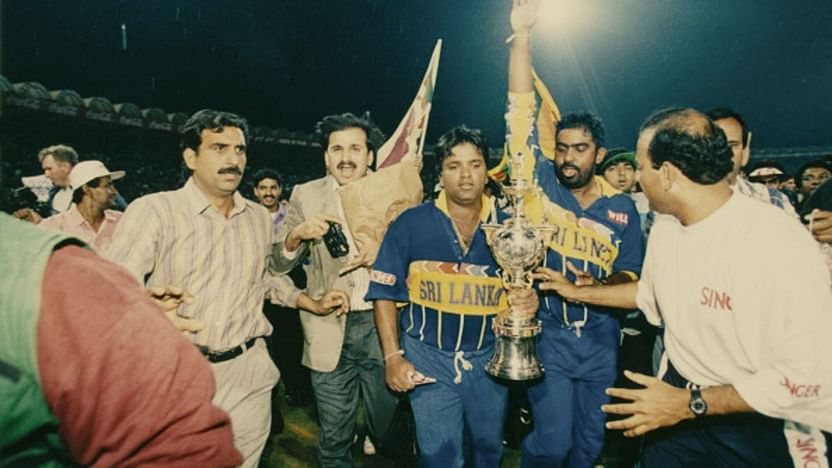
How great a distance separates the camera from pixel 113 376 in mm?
768

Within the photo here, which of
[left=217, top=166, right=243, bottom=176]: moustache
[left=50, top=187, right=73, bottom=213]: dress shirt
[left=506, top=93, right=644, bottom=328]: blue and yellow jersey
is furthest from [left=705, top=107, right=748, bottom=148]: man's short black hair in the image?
[left=50, top=187, right=73, bottom=213]: dress shirt

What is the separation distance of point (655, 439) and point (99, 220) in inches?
192

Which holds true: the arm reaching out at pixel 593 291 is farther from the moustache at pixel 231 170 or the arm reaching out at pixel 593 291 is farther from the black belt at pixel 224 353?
the moustache at pixel 231 170

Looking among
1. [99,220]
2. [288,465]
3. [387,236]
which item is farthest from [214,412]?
[99,220]

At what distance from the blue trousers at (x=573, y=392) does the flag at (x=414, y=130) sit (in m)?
1.87

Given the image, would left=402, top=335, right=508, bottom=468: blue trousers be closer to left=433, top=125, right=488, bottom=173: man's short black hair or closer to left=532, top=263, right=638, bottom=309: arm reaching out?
left=532, top=263, right=638, bottom=309: arm reaching out

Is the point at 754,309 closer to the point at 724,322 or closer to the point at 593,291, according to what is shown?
the point at 724,322

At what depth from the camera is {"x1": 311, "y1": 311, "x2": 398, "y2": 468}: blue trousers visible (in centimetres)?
329

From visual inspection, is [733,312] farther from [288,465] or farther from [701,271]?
[288,465]

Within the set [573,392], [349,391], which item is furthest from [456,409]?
[573,392]

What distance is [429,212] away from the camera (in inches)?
120

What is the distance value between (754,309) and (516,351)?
1181 millimetres

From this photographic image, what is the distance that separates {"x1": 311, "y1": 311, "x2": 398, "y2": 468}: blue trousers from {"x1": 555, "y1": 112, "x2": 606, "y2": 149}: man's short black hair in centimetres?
196

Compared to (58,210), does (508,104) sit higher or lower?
higher
